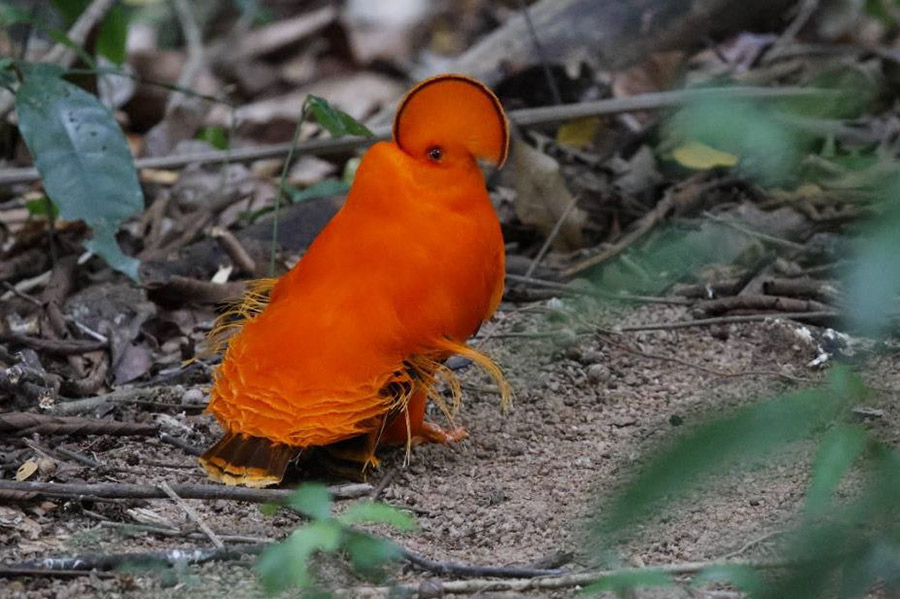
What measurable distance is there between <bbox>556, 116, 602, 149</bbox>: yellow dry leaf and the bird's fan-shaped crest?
2.39 metres

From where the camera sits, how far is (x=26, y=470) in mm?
2988

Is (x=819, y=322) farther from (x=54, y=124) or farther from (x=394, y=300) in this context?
(x=54, y=124)

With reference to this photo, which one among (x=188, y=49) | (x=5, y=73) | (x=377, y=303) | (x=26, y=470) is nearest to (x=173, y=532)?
(x=26, y=470)

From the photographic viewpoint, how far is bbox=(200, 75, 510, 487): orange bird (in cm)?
289

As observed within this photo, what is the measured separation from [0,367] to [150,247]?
4.24ft

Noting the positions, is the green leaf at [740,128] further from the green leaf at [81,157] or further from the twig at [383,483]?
the green leaf at [81,157]

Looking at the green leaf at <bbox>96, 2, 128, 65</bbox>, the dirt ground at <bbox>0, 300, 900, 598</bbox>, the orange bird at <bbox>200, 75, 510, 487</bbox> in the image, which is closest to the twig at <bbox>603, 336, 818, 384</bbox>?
the dirt ground at <bbox>0, 300, 900, 598</bbox>

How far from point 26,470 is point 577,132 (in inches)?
119

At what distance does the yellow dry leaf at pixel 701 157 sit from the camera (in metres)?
4.88

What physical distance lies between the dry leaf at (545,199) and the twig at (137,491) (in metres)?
2.17

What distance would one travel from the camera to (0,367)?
3.57 meters

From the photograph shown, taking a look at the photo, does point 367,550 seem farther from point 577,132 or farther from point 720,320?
point 577,132

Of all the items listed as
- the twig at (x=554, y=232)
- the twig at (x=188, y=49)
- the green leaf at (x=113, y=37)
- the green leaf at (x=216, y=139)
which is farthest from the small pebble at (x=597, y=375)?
the twig at (x=188, y=49)

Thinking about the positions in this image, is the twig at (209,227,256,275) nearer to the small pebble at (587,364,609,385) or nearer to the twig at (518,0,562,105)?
the small pebble at (587,364,609,385)
